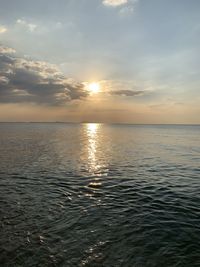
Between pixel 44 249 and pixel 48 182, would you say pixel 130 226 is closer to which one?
pixel 44 249

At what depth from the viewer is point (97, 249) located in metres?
12.0

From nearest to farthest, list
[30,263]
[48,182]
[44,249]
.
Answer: [30,263]
[44,249]
[48,182]

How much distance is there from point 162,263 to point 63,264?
179 inches

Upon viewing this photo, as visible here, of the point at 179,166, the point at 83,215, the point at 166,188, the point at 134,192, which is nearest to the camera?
the point at 83,215

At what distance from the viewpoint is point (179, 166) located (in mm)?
36469

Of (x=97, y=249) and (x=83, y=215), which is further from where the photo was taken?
(x=83, y=215)

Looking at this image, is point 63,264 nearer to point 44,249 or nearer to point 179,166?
point 44,249

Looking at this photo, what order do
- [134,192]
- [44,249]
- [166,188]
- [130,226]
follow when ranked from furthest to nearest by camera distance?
[166,188]
[134,192]
[130,226]
[44,249]

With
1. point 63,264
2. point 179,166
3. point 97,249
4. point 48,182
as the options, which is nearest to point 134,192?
point 48,182

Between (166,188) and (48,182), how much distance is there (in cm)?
1213

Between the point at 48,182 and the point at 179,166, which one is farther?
the point at 179,166

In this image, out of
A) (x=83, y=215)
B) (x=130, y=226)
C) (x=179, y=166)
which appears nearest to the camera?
(x=130, y=226)

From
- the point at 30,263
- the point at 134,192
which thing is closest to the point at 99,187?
the point at 134,192

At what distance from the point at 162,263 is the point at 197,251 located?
2.31m
